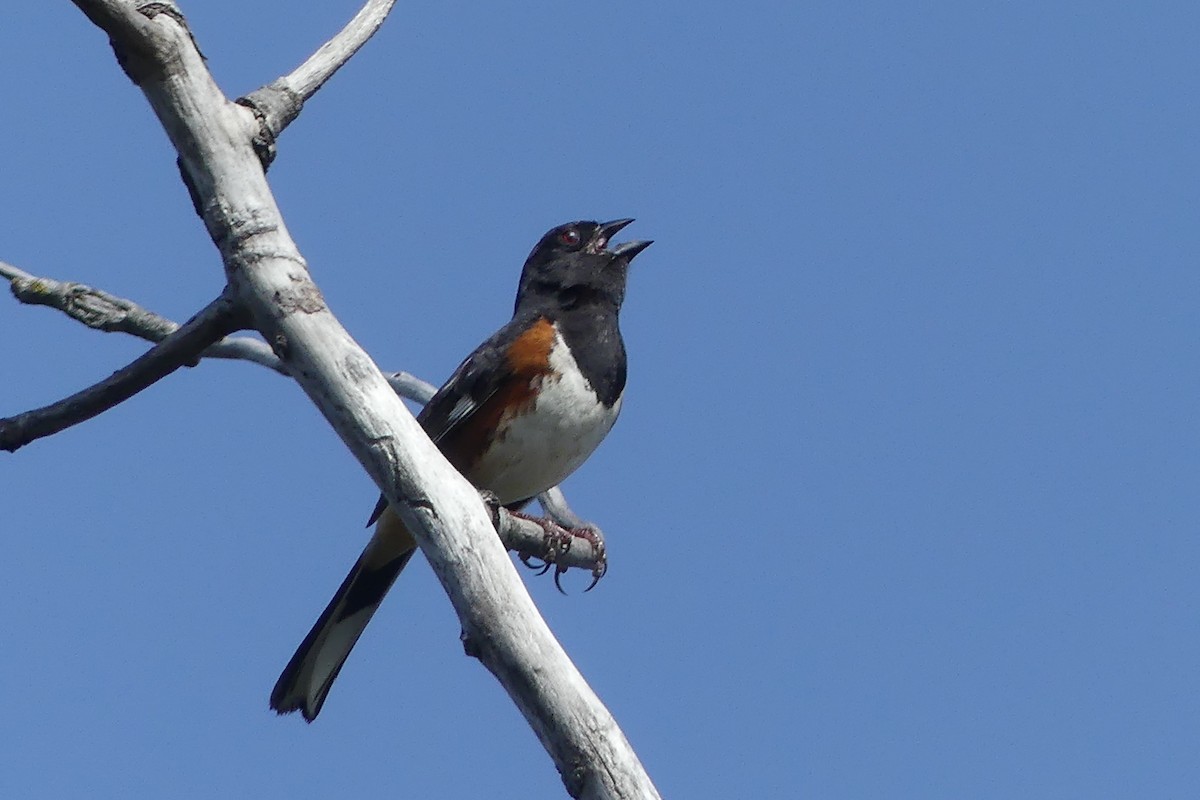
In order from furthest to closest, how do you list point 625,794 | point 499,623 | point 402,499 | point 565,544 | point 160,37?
point 565,544 < point 160,37 < point 402,499 < point 499,623 < point 625,794

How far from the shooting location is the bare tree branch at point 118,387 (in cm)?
312

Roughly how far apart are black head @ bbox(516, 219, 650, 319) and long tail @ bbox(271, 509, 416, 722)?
114cm

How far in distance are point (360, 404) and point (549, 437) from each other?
2086mm

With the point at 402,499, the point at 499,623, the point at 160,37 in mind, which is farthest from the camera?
the point at 160,37

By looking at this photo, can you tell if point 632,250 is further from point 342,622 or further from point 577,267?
point 342,622

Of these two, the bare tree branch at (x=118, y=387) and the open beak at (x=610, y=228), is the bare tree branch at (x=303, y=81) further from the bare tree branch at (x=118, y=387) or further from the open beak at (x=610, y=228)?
the open beak at (x=610, y=228)

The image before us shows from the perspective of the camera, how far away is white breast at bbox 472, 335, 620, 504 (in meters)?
4.93

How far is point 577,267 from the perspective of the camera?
5.65 m

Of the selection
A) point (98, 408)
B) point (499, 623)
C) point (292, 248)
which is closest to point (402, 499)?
point (499, 623)

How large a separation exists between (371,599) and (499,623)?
245cm

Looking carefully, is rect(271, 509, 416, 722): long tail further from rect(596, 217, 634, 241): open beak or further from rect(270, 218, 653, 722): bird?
rect(596, 217, 634, 241): open beak

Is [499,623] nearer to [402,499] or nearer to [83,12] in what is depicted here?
[402,499]

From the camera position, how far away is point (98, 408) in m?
3.19

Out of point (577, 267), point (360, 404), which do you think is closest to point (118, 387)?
point (360, 404)
